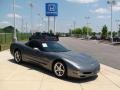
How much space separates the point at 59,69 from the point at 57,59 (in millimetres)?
399

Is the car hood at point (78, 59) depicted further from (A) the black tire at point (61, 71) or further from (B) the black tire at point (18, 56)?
(B) the black tire at point (18, 56)

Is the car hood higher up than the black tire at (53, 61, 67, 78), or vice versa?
the car hood

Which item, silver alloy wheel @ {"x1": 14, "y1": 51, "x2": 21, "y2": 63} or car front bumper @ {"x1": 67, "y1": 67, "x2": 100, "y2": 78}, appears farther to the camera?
silver alloy wheel @ {"x1": 14, "y1": 51, "x2": 21, "y2": 63}

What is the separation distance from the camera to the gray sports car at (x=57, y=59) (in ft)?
33.4

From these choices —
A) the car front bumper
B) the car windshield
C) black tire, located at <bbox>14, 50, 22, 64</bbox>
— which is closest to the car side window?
the car windshield

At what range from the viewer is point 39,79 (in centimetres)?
1015

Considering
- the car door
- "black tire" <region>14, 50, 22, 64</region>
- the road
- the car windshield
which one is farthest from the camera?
the road

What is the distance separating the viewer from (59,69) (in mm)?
10562

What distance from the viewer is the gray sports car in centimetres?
1020

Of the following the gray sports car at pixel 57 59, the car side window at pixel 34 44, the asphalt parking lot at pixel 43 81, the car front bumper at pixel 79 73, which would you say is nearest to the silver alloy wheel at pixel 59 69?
the gray sports car at pixel 57 59

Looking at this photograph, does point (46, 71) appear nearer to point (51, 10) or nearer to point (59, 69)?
point (59, 69)

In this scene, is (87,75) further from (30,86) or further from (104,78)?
(30,86)

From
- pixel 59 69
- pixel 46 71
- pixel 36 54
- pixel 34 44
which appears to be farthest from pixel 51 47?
pixel 59 69

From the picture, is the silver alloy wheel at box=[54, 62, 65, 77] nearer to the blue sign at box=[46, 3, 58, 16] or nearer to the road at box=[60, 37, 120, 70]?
the road at box=[60, 37, 120, 70]
